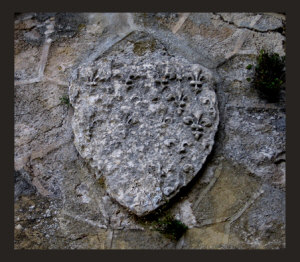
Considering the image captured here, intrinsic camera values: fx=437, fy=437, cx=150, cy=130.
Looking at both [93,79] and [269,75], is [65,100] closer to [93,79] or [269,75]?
[93,79]

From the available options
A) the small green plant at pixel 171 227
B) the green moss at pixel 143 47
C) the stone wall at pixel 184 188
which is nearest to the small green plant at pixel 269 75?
the stone wall at pixel 184 188

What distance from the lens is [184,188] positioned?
3.01 metres

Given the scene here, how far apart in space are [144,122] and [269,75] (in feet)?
3.18

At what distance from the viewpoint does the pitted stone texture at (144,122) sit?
2984 mm

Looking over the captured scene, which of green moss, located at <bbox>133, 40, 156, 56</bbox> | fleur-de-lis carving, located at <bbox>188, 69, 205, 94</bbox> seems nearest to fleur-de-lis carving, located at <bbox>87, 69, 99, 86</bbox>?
green moss, located at <bbox>133, 40, 156, 56</bbox>

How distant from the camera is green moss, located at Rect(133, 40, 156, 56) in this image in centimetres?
334

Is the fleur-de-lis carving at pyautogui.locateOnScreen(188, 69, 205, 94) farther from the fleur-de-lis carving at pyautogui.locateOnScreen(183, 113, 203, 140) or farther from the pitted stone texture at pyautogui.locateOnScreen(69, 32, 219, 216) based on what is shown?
the fleur-de-lis carving at pyautogui.locateOnScreen(183, 113, 203, 140)

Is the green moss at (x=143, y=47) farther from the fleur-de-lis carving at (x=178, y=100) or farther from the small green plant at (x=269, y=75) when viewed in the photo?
the small green plant at (x=269, y=75)

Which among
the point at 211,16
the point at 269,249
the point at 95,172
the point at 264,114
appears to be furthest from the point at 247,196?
the point at 211,16

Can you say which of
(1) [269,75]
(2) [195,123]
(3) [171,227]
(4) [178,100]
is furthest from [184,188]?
(1) [269,75]

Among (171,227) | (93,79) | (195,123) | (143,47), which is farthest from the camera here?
(143,47)

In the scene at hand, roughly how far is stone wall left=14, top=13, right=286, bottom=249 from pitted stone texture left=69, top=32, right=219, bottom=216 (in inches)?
3.6

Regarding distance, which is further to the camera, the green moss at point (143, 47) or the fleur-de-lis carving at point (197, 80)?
the green moss at point (143, 47)

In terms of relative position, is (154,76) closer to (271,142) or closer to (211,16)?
(211,16)
